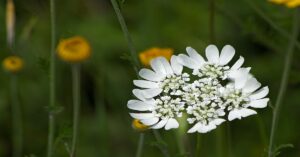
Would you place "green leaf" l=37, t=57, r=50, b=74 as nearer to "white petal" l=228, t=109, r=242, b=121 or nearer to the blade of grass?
the blade of grass

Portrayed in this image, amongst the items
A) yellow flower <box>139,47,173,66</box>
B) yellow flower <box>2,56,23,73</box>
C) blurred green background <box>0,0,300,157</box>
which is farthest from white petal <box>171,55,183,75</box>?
blurred green background <box>0,0,300,157</box>

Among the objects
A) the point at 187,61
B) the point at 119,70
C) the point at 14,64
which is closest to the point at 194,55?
the point at 187,61

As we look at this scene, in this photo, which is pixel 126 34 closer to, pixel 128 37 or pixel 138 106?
pixel 128 37

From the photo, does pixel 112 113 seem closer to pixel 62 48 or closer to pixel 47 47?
pixel 47 47

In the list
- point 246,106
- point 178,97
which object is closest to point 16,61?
point 178,97

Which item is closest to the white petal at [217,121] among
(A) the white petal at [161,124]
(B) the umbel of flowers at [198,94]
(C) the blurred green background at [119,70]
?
(B) the umbel of flowers at [198,94]

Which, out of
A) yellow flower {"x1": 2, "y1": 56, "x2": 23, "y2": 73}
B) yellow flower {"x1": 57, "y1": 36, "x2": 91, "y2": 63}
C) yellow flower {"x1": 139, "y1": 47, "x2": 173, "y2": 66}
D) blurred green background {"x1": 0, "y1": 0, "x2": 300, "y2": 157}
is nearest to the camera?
yellow flower {"x1": 57, "y1": 36, "x2": 91, "y2": 63}

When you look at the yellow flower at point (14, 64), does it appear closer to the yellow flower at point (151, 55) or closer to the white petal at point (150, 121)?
the yellow flower at point (151, 55)
